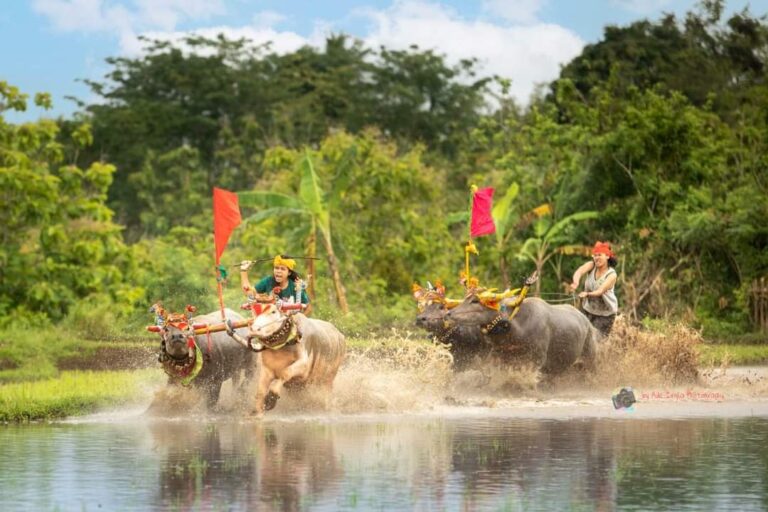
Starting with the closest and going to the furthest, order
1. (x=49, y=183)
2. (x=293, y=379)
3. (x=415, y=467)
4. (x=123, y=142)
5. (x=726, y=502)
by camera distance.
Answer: (x=726, y=502) < (x=415, y=467) < (x=293, y=379) < (x=49, y=183) < (x=123, y=142)

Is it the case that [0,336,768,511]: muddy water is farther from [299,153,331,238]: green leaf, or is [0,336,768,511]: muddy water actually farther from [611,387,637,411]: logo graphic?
[299,153,331,238]: green leaf

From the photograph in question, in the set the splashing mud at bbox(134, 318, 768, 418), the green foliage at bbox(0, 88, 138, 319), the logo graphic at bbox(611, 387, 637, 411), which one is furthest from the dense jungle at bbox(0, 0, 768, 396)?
the logo graphic at bbox(611, 387, 637, 411)

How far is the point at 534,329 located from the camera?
58.1 feet

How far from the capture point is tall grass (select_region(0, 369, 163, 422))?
1523cm

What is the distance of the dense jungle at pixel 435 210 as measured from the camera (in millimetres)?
27953

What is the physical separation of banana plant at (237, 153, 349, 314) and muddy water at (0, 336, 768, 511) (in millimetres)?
12716

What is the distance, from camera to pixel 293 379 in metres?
14.9

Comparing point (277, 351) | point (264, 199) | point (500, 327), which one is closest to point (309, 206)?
point (264, 199)

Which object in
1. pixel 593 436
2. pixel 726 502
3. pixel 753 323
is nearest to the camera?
pixel 726 502

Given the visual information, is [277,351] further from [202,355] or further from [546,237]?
[546,237]

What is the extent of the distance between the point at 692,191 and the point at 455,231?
1298 centimetres

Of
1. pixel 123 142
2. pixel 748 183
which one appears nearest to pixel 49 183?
pixel 748 183

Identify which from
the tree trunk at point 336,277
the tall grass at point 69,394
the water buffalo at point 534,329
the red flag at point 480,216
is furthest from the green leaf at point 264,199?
the water buffalo at point 534,329

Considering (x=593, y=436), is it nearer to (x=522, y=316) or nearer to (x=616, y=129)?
(x=522, y=316)
